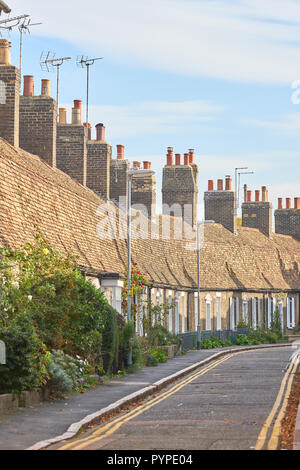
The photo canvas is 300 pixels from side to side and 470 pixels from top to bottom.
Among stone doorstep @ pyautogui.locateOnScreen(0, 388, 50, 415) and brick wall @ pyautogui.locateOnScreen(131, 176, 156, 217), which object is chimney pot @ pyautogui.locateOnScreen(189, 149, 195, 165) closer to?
brick wall @ pyautogui.locateOnScreen(131, 176, 156, 217)

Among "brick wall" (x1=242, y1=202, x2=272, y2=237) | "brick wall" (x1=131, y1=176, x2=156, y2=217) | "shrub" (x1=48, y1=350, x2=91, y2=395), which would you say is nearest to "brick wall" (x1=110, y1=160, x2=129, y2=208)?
"brick wall" (x1=131, y1=176, x2=156, y2=217)

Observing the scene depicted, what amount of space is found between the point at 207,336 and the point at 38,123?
58.2ft

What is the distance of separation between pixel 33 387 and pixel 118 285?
50.8 ft

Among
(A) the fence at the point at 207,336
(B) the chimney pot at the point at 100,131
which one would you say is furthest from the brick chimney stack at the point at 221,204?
(B) the chimney pot at the point at 100,131

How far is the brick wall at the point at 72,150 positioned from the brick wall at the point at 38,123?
188 inches

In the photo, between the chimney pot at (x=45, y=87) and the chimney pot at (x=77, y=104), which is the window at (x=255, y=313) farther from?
the chimney pot at (x=45, y=87)

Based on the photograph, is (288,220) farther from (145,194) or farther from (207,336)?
(207,336)

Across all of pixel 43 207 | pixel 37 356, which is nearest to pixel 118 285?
pixel 43 207

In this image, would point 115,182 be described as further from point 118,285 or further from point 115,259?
point 118,285

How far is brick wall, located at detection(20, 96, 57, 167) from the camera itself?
39.1m

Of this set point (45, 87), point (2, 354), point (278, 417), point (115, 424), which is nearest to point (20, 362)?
point (2, 354)

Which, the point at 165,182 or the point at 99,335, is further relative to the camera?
the point at 165,182

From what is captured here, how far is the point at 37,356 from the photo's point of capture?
18.6 m

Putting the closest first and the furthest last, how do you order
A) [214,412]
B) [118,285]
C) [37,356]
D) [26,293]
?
[214,412], [37,356], [26,293], [118,285]
